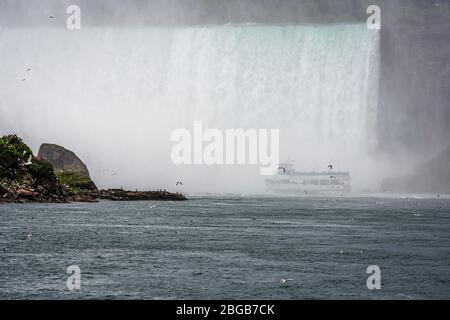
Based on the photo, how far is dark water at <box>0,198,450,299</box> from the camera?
151 feet

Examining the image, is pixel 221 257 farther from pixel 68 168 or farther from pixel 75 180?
pixel 68 168

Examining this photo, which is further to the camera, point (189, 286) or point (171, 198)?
point (171, 198)

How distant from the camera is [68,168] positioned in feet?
570

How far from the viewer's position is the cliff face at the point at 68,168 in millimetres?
160625

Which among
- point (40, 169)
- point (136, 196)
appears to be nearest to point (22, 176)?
point (40, 169)

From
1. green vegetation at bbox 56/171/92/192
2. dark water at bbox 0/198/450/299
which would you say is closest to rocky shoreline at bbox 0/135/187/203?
green vegetation at bbox 56/171/92/192

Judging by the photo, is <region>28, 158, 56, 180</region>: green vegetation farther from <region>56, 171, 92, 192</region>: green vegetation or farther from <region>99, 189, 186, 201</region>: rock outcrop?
<region>99, 189, 186, 201</region>: rock outcrop

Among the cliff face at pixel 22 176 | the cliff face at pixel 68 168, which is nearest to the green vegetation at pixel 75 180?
the cliff face at pixel 68 168

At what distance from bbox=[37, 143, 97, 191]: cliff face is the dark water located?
61082mm

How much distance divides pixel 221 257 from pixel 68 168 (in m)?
118

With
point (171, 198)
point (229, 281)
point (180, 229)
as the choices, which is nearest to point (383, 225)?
point (180, 229)
